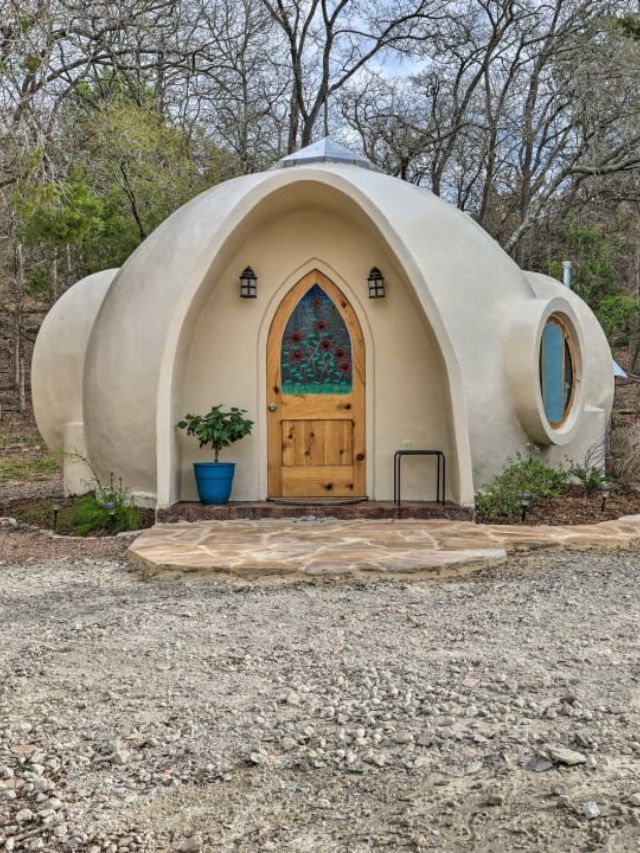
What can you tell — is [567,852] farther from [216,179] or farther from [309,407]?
[216,179]

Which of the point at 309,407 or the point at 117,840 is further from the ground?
Answer: the point at 309,407

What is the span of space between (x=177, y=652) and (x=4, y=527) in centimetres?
410

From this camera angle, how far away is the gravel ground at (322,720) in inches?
86.4

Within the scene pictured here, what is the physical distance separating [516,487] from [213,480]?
2620 millimetres

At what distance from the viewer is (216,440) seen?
273 inches

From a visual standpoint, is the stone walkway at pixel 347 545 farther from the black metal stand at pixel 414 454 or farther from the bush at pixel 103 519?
the black metal stand at pixel 414 454

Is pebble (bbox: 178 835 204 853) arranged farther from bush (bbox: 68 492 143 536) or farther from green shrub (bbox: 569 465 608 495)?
green shrub (bbox: 569 465 608 495)

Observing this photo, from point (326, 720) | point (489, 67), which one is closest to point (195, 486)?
point (326, 720)

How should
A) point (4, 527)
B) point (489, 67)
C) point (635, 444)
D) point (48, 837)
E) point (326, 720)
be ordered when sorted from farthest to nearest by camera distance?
1. point (489, 67)
2. point (635, 444)
3. point (4, 527)
4. point (326, 720)
5. point (48, 837)

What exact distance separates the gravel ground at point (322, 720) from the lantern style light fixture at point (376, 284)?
3281mm

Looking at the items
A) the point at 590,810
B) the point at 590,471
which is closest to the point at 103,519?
the point at 590,471

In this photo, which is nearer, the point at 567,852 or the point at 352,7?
the point at 567,852

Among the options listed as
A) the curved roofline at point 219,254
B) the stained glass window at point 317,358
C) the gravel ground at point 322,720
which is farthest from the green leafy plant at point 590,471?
the gravel ground at point 322,720

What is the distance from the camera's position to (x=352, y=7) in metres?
18.3
